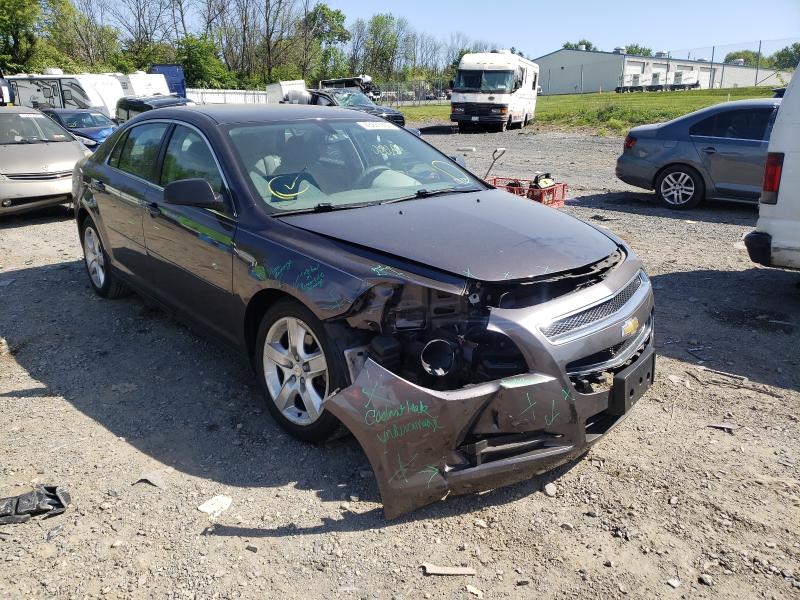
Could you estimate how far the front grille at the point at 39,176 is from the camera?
374 inches

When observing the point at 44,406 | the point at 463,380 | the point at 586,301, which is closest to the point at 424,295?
the point at 463,380

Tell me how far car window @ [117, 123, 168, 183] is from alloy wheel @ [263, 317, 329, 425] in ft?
6.27


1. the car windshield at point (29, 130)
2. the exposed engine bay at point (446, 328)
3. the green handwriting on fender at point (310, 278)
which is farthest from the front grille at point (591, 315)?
the car windshield at point (29, 130)

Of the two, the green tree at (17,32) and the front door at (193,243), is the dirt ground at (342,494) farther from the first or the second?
the green tree at (17,32)

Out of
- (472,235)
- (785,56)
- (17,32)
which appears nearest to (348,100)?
(472,235)

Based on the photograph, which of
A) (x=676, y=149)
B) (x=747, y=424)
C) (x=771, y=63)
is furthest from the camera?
(x=771, y=63)

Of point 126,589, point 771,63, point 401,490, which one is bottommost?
point 126,589

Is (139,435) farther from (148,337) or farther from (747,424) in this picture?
(747,424)

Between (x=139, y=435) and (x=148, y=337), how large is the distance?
1.58 meters

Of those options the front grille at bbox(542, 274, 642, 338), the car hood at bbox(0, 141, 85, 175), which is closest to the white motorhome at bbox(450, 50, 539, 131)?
the car hood at bbox(0, 141, 85, 175)

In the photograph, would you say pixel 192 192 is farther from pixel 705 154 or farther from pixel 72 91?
pixel 72 91

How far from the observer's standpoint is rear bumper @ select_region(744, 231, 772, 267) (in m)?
5.46

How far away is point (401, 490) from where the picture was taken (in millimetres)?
2850

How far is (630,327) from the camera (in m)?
3.26
